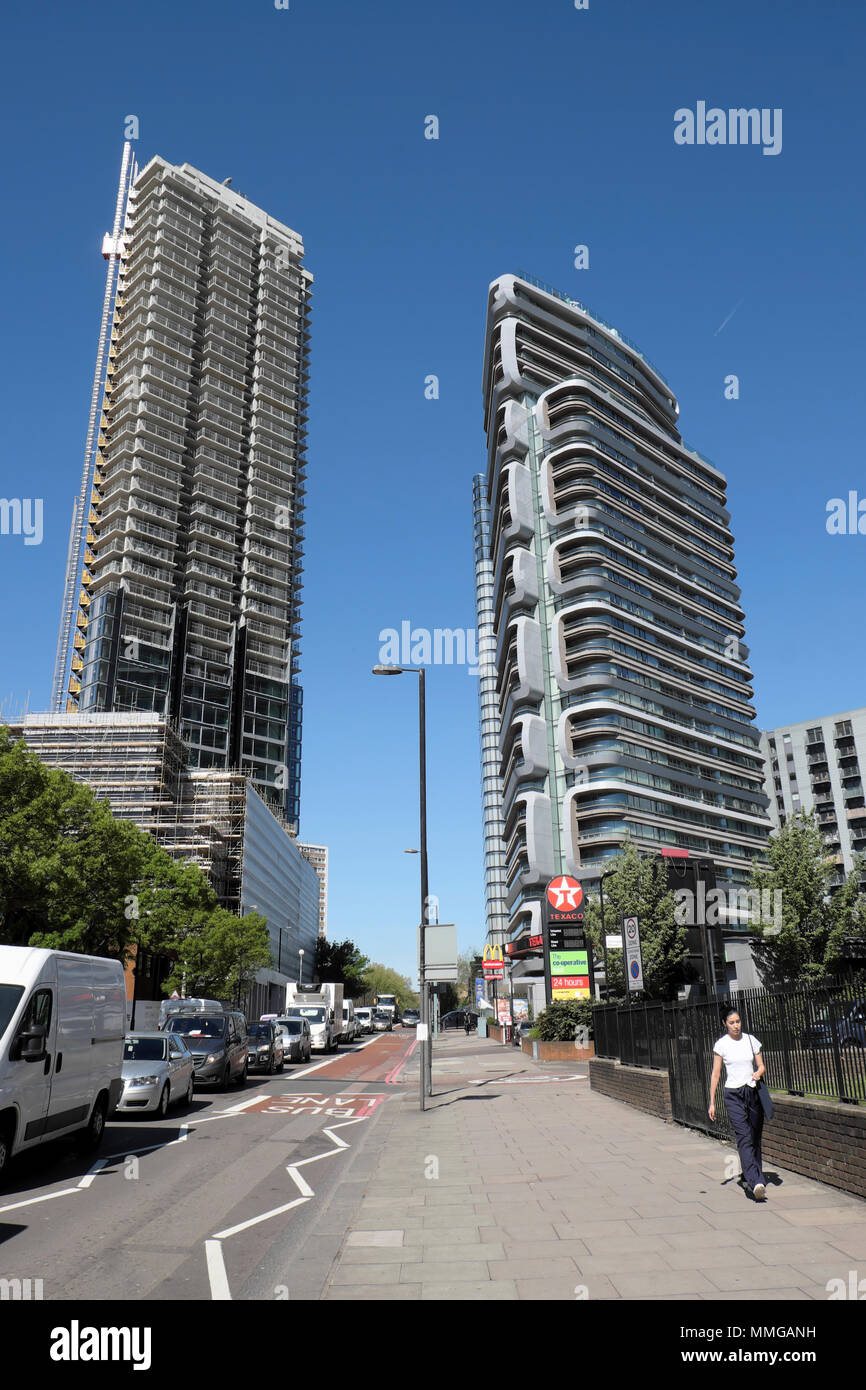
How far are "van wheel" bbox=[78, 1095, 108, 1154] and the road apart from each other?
17 cm

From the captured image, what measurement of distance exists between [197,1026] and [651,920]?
120 ft

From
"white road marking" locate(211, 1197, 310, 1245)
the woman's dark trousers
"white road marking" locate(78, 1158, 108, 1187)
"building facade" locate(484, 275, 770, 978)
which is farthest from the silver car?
"building facade" locate(484, 275, 770, 978)

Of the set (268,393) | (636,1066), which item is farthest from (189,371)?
(636,1066)

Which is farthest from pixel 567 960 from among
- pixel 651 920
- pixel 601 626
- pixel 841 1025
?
pixel 601 626

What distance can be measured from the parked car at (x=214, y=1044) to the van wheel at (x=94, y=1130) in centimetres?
955

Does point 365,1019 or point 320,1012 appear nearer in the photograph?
point 320,1012

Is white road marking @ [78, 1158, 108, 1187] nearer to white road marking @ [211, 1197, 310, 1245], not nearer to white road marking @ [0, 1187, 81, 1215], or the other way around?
white road marking @ [0, 1187, 81, 1215]

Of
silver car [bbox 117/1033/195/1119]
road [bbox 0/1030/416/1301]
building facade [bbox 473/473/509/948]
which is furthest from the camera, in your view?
building facade [bbox 473/473/509/948]

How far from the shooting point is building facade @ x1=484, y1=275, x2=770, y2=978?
78250mm

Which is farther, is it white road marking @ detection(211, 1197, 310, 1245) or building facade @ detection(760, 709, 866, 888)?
building facade @ detection(760, 709, 866, 888)

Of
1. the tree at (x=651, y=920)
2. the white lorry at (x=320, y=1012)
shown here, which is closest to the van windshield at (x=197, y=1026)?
the white lorry at (x=320, y=1012)

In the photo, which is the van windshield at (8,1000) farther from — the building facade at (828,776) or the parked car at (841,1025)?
the building facade at (828,776)

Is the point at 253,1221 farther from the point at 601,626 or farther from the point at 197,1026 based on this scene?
the point at 601,626

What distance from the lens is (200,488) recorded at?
13388cm
